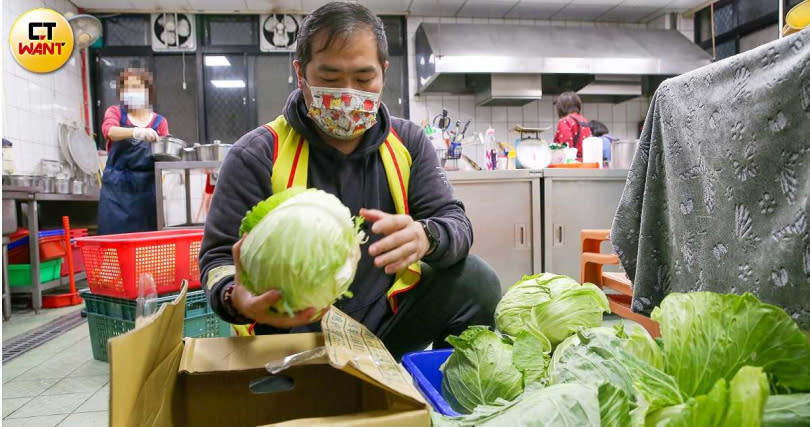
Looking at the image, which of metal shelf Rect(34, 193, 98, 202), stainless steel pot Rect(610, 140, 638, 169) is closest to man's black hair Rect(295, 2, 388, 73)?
stainless steel pot Rect(610, 140, 638, 169)

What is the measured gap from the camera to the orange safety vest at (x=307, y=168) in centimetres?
128

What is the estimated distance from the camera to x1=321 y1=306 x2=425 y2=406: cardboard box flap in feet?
2.09

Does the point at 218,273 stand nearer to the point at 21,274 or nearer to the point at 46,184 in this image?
the point at 21,274

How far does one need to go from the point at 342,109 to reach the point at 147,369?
802mm

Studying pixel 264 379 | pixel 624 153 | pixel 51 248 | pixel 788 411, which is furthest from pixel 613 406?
pixel 51 248

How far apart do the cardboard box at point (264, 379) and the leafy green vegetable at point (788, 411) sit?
42cm

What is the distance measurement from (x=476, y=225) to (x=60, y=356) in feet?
8.11

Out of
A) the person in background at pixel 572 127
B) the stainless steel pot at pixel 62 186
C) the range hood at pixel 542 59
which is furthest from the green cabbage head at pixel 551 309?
the stainless steel pot at pixel 62 186

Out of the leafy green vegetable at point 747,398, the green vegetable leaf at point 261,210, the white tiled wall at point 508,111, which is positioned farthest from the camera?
the white tiled wall at point 508,111

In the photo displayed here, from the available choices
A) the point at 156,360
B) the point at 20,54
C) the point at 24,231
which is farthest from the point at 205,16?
the point at 156,360

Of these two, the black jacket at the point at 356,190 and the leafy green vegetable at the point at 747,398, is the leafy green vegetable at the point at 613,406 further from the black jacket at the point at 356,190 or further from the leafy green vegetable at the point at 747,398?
the black jacket at the point at 356,190

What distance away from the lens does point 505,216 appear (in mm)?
3211

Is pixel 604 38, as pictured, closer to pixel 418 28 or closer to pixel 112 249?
pixel 418 28

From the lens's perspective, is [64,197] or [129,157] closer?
[129,157]
